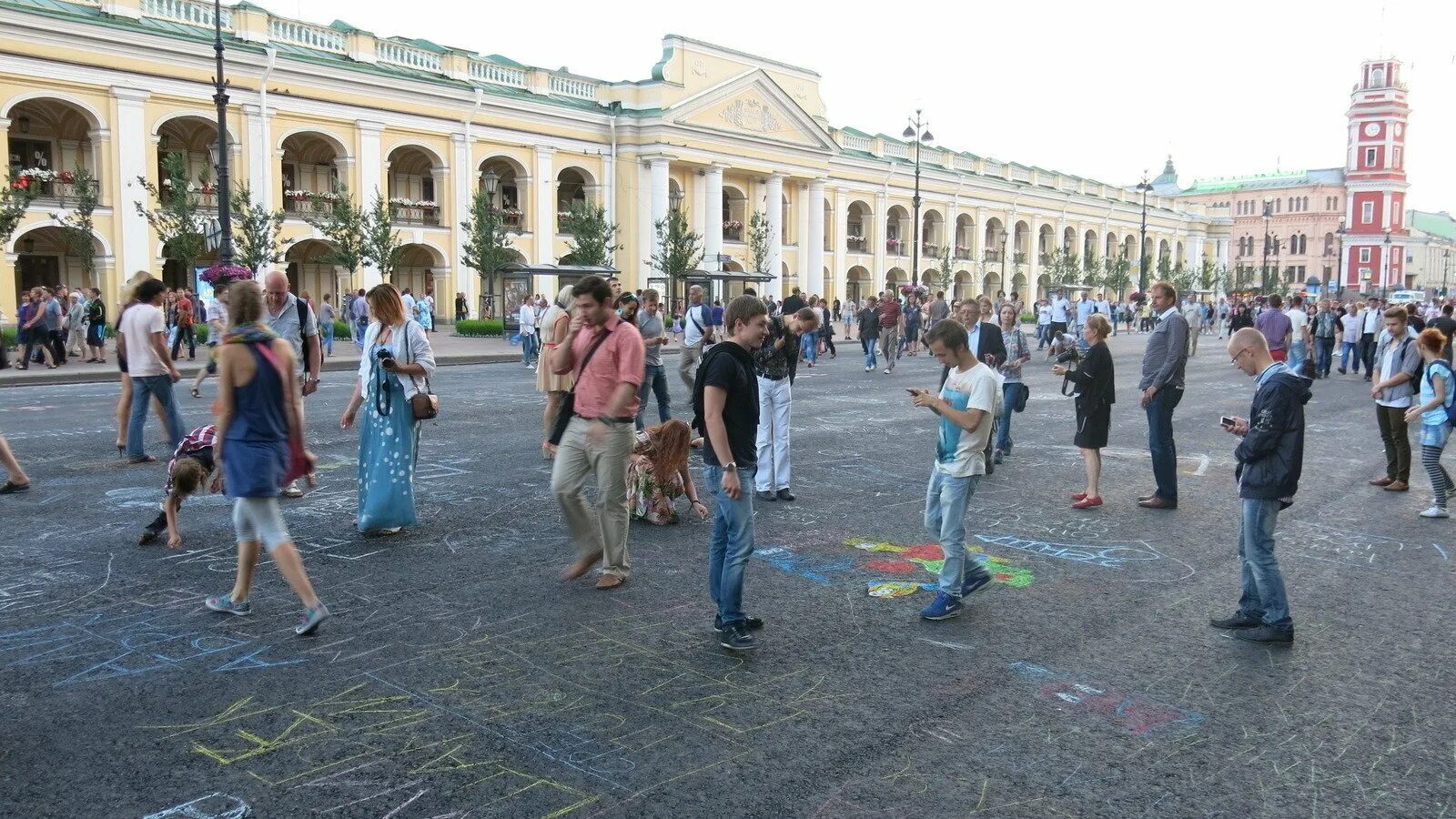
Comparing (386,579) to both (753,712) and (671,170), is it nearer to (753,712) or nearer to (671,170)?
(753,712)

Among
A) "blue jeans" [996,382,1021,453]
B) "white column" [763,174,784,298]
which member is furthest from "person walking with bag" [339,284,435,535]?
"white column" [763,174,784,298]

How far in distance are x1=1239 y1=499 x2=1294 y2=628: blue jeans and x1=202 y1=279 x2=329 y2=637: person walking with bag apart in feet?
15.6

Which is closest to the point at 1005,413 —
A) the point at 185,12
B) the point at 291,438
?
the point at 291,438

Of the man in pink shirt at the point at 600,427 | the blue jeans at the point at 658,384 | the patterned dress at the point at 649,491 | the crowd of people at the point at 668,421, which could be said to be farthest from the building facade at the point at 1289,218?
the man in pink shirt at the point at 600,427

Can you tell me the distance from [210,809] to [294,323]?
6297 mm

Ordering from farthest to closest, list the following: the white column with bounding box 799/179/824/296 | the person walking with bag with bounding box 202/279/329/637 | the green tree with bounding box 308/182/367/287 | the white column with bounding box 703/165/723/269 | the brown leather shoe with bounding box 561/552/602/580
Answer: the white column with bounding box 799/179/824/296
the white column with bounding box 703/165/723/269
the green tree with bounding box 308/182/367/287
the brown leather shoe with bounding box 561/552/602/580
the person walking with bag with bounding box 202/279/329/637

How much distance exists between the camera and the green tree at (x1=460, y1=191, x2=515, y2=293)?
39.2 metres

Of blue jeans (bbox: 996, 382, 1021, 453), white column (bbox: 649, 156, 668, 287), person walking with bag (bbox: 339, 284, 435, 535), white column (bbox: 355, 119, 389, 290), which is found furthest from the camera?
white column (bbox: 649, 156, 668, 287)

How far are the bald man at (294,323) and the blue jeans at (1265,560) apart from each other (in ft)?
22.8

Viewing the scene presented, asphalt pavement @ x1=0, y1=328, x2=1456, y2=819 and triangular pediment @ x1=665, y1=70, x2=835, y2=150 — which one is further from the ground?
triangular pediment @ x1=665, y1=70, x2=835, y2=150

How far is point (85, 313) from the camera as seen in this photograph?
2331 centimetres

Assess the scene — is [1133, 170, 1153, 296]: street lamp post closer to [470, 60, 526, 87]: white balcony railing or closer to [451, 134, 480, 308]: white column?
[470, 60, 526, 87]: white balcony railing

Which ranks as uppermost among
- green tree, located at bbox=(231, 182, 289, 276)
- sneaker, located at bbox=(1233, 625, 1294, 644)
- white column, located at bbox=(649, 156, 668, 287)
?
white column, located at bbox=(649, 156, 668, 287)

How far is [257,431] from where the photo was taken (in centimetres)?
536
